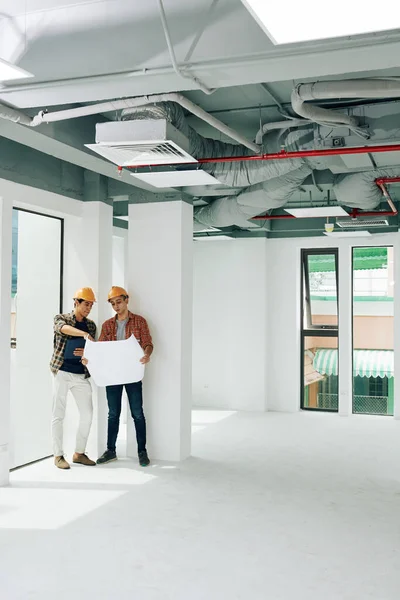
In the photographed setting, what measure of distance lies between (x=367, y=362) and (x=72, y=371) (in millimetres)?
4702

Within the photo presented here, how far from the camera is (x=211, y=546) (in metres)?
3.62

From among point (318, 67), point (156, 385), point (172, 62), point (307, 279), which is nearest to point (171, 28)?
point (172, 62)

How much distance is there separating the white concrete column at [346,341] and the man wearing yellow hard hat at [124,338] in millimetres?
3785

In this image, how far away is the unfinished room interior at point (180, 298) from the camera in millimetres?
2926

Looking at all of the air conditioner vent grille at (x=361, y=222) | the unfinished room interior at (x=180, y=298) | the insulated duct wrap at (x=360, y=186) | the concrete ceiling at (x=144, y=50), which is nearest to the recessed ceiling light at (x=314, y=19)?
the unfinished room interior at (x=180, y=298)

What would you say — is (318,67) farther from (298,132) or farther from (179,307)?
(179,307)

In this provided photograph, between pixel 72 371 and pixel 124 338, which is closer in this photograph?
pixel 72 371

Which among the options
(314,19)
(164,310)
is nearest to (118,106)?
(314,19)

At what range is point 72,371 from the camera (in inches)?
209

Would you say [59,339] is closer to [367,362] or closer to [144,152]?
[144,152]

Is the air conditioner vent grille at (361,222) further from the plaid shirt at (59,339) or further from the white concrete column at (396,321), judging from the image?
the plaid shirt at (59,339)

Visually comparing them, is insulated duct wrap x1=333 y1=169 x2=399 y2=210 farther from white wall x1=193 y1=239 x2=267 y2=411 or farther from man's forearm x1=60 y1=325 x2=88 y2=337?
white wall x1=193 y1=239 x2=267 y2=411

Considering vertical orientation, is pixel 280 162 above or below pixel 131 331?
above

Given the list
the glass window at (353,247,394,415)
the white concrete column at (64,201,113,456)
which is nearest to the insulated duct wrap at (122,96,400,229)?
the white concrete column at (64,201,113,456)
